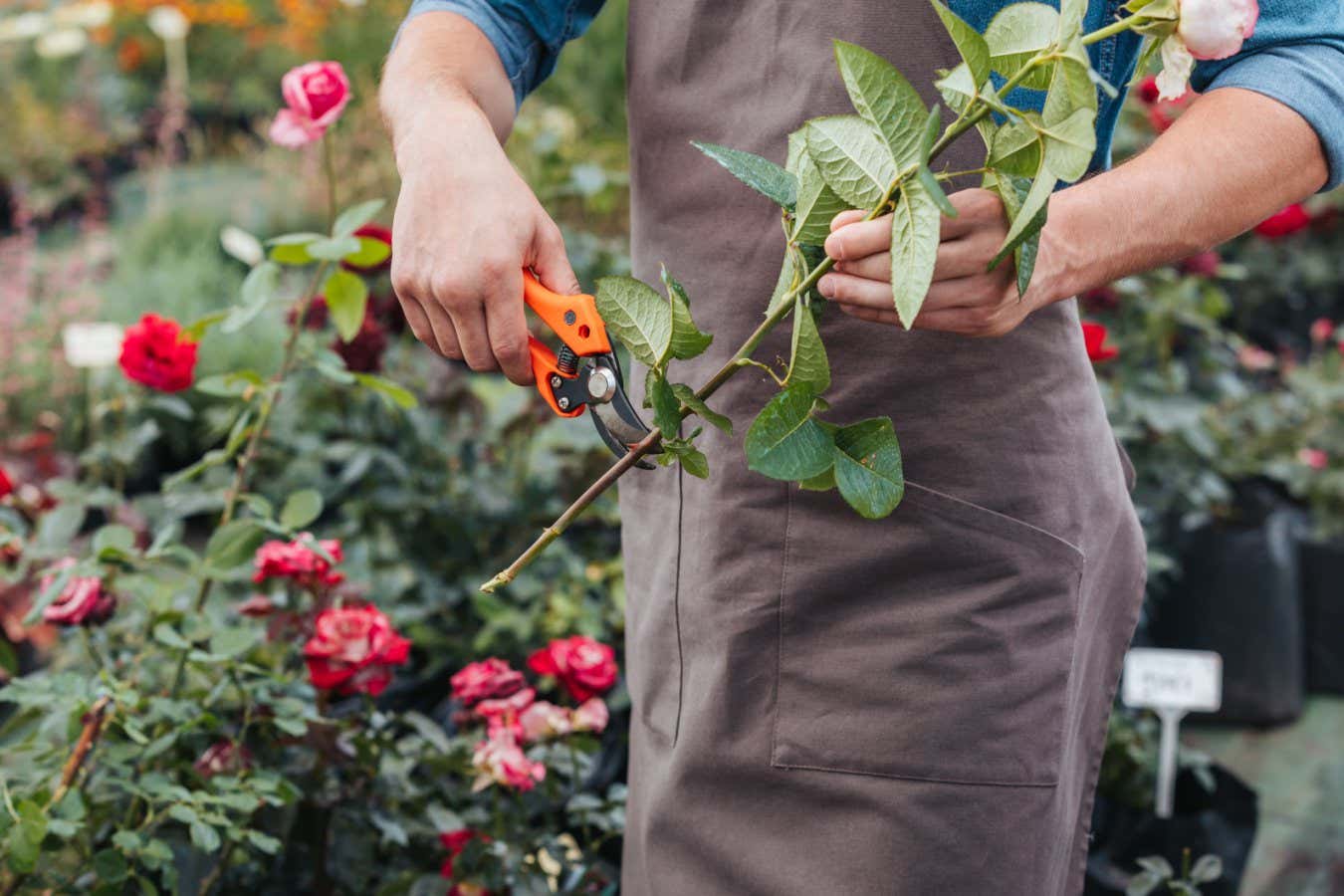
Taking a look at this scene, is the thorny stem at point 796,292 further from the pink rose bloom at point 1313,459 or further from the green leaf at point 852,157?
the pink rose bloom at point 1313,459

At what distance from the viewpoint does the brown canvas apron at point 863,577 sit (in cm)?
93

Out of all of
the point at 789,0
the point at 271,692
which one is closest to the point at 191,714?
the point at 271,692

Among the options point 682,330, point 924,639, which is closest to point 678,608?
point 924,639

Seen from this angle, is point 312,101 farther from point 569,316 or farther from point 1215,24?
point 1215,24

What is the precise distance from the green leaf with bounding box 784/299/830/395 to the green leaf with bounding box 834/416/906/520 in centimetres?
5

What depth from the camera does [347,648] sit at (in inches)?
53.1

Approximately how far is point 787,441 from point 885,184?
171mm

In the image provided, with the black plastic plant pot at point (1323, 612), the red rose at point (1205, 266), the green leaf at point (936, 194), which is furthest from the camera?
the black plastic plant pot at point (1323, 612)

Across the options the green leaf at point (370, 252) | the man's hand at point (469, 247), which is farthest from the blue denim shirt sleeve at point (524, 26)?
the green leaf at point (370, 252)

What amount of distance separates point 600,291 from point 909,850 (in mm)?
488

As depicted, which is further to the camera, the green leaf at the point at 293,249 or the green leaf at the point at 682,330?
the green leaf at the point at 293,249

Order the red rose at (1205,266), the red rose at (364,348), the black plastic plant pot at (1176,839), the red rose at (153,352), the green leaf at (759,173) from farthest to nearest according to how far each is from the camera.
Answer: the red rose at (1205,266)
the red rose at (364,348)
the black plastic plant pot at (1176,839)
the red rose at (153,352)
the green leaf at (759,173)

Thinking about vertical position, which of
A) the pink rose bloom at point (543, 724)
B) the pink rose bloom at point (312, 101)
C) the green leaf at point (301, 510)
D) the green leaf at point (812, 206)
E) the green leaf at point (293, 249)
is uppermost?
the green leaf at point (812, 206)

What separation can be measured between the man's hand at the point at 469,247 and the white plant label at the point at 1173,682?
1.31 metres
